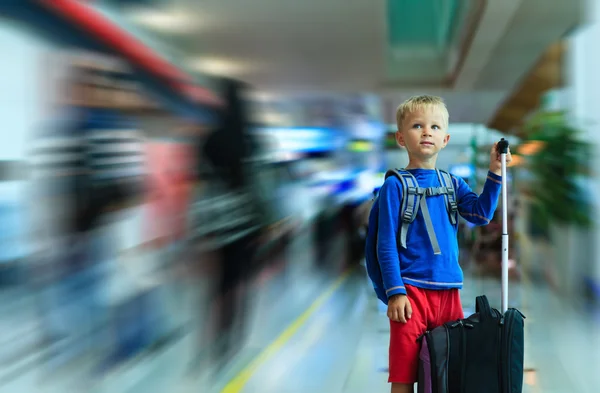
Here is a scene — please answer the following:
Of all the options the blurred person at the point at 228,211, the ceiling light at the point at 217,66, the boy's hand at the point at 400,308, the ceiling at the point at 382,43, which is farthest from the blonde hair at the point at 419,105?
the ceiling at the point at 382,43

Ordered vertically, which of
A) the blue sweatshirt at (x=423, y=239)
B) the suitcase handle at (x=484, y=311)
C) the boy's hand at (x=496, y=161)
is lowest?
the suitcase handle at (x=484, y=311)

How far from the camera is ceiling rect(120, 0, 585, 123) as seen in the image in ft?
18.6

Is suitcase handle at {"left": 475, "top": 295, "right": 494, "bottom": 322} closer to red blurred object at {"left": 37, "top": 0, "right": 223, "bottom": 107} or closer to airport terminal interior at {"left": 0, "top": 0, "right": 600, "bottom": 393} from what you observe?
airport terminal interior at {"left": 0, "top": 0, "right": 600, "bottom": 393}

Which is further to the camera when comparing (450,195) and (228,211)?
(228,211)

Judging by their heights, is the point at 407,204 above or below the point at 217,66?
below

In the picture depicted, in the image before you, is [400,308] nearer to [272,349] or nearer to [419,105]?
[419,105]

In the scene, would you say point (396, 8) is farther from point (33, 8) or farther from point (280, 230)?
point (33, 8)

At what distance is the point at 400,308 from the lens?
1.62 metres

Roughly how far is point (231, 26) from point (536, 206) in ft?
10.9

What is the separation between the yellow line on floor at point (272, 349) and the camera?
3.35 m

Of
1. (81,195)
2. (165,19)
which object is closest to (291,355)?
(81,195)

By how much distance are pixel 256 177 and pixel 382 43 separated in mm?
2940

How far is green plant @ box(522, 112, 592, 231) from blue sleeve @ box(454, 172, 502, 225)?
423cm

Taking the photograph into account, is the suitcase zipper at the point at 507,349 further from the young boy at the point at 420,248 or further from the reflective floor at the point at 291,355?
the reflective floor at the point at 291,355
